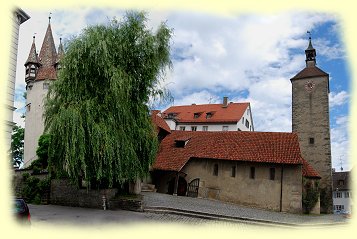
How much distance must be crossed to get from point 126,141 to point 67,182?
5103mm

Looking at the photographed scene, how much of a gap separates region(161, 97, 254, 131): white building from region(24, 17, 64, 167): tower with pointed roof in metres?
17.3

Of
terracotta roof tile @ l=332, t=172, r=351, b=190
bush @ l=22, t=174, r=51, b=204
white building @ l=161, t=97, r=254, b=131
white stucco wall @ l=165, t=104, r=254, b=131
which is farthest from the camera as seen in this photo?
terracotta roof tile @ l=332, t=172, r=351, b=190

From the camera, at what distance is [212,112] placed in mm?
50000

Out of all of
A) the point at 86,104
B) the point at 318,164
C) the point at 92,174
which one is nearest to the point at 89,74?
the point at 86,104

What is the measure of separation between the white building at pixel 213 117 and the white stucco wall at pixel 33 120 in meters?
17.4

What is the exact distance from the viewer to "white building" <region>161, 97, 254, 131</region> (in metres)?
47.8

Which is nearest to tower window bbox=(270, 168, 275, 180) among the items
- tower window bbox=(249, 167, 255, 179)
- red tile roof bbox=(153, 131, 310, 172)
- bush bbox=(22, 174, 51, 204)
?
red tile roof bbox=(153, 131, 310, 172)

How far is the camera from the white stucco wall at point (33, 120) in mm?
36188

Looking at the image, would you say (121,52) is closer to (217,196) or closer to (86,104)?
(86,104)

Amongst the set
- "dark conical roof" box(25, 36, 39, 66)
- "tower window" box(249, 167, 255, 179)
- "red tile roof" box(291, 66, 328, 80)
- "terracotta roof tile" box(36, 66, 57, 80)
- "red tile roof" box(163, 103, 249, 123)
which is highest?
"dark conical roof" box(25, 36, 39, 66)

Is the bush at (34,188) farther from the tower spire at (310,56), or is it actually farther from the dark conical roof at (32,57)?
the tower spire at (310,56)

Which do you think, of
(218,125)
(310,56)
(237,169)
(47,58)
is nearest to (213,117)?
(218,125)

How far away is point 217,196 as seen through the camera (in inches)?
1079

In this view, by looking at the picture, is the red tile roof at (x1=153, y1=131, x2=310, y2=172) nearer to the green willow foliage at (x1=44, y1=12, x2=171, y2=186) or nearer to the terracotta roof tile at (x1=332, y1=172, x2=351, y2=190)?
the green willow foliage at (x1=44, y1=12, x2=171, y2=186)
